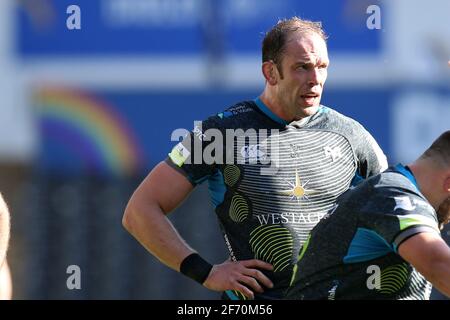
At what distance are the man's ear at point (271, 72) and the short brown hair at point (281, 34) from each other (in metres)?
0.02

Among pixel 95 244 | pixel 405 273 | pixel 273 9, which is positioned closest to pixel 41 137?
pixel 95 244

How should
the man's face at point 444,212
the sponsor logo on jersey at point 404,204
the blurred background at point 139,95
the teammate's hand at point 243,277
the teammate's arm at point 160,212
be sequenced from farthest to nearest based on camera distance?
the blurred background at point 139,95, the teammate's arm at point 160,212, the teammate's hand at point 243,277, the man's face at point 444,212, the sponsor logo on jersey at point 404,204

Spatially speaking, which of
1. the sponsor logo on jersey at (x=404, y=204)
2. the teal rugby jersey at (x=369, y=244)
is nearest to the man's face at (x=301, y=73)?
the teal rugby jersey at (x=369, y=244)

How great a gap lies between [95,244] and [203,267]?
18.8 feet

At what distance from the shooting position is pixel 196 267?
19.0ft

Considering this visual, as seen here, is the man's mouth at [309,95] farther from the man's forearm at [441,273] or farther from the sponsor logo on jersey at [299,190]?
the man's forearm at [441,273]

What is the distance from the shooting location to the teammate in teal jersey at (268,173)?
580 centimetres

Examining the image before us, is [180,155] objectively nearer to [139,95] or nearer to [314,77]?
[314,77]

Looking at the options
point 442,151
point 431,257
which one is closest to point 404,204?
point 431,257

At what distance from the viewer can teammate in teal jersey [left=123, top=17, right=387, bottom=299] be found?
19.0 feet

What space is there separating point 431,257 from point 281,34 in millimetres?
1774

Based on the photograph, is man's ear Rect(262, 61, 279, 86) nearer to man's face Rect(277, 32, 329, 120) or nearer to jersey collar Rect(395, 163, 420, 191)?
man's face Rect(277, 32, 329, 120)
